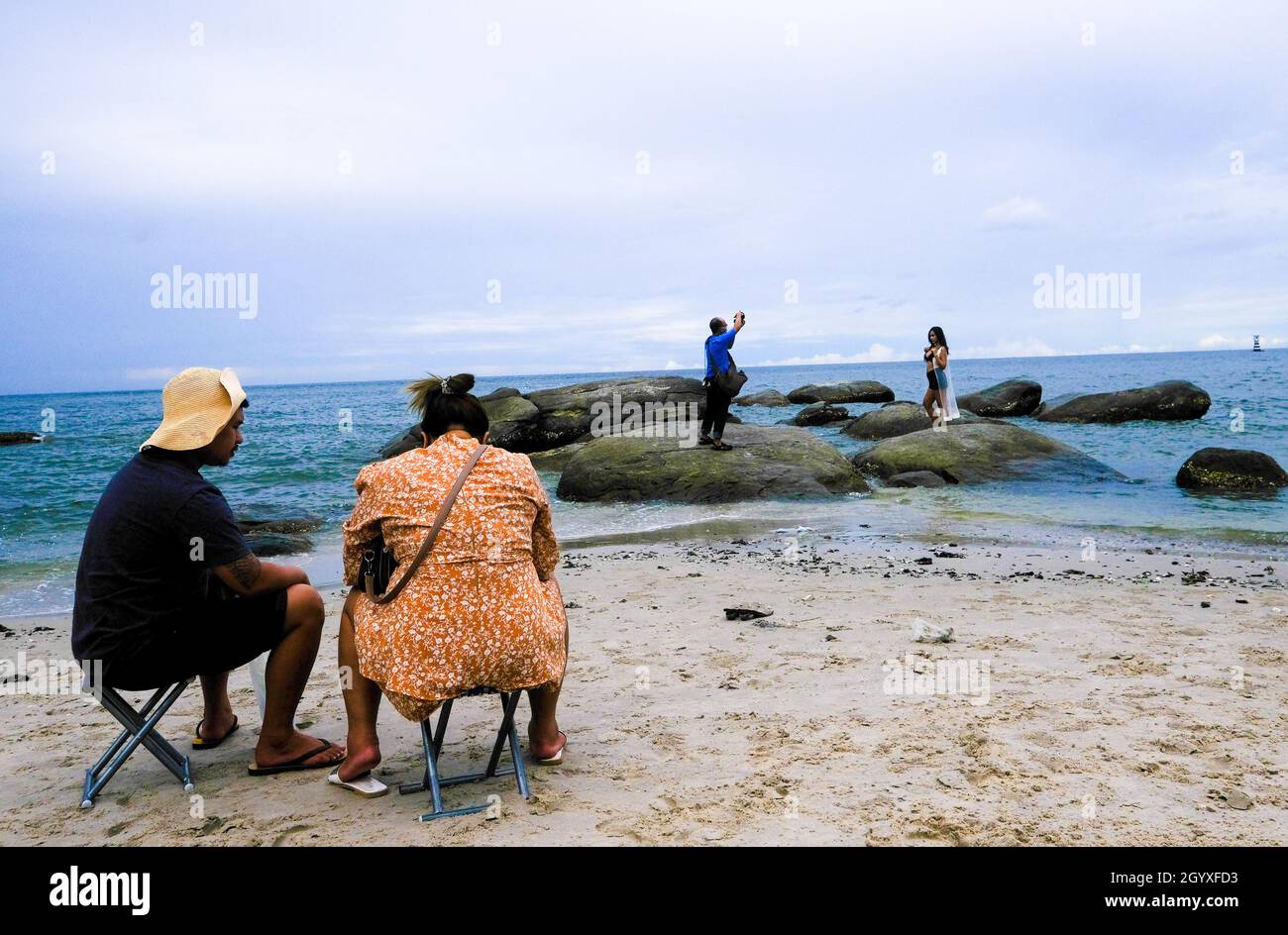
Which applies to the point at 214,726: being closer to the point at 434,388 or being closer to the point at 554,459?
the point at 434,388

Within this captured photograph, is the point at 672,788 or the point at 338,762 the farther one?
the point at 338,762

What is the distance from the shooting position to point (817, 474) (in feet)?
46.9

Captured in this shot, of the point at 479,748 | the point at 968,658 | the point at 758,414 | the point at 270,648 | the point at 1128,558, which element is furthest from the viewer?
the point at 758,414

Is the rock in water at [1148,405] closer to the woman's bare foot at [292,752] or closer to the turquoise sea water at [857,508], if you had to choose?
the turquoise sea water at [857,508]

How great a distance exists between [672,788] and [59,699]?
4112 mm

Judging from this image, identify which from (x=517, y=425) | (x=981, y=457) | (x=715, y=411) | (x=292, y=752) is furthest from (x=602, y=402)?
(x=292, y=752)

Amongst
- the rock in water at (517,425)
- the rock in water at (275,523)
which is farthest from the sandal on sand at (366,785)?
the rock in water at (517,425)

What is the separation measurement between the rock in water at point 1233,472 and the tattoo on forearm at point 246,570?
14.3 meters

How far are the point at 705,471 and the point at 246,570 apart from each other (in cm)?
1077

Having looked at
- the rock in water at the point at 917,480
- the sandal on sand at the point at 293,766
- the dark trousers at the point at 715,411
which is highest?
the dark trousers at the point at 715,411

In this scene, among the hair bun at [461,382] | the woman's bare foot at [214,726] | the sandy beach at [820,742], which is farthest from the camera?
the woman's bare foot at [214,726]

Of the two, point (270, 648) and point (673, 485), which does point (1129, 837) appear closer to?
point (270, 648)

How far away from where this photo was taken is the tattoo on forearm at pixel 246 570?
3650 millimetres
